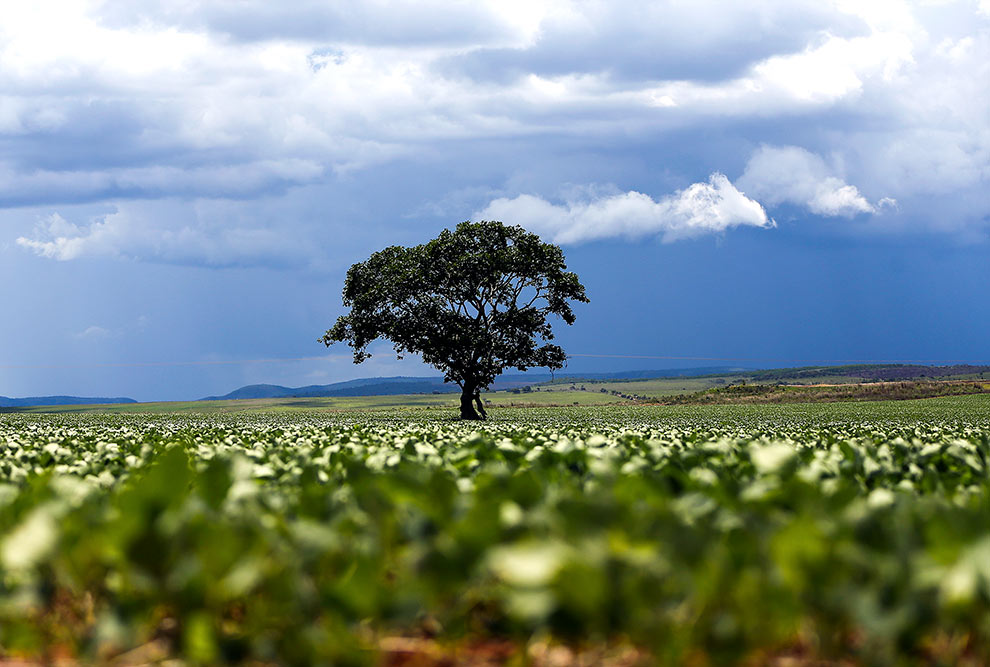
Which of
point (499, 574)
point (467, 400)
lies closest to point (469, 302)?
point (467, 400)

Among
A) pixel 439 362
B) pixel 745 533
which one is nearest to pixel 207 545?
pixel 745 533

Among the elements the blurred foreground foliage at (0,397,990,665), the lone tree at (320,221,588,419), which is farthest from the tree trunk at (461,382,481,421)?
the blurred foreground foliage at (0,397,990,665)

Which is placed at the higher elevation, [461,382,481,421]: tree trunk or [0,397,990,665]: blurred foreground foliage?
[0,397,990,665]: blurred foreground foliage

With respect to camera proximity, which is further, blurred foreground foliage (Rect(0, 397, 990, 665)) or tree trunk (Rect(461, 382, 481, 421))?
A: tree trunk (Rect(461, 382, 481, 421))

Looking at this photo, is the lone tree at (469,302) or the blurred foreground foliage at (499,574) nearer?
the blurred foreground foliage at (499,574)

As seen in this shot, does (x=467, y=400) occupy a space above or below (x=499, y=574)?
below

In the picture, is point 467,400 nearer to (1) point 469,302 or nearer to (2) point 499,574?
(1) point 469,302

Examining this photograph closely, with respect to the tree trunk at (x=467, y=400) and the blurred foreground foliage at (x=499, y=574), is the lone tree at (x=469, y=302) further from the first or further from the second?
the blurred foreground foliage at (x=499, y=574)

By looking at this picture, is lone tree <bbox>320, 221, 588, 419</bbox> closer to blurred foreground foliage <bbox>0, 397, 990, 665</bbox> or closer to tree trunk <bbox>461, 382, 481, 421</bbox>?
tree trunk <bbox>461, 382, 481, 421</bbox>

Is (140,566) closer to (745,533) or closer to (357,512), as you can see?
(357,512)

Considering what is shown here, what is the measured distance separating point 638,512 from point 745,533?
0.49m

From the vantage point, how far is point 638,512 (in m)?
3.79

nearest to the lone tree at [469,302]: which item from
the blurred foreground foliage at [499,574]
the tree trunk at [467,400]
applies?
the tree trunk at [467,400]

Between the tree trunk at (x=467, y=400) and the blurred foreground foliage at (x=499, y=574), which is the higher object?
the blurred foreground foliage at (x=499, y=574)
